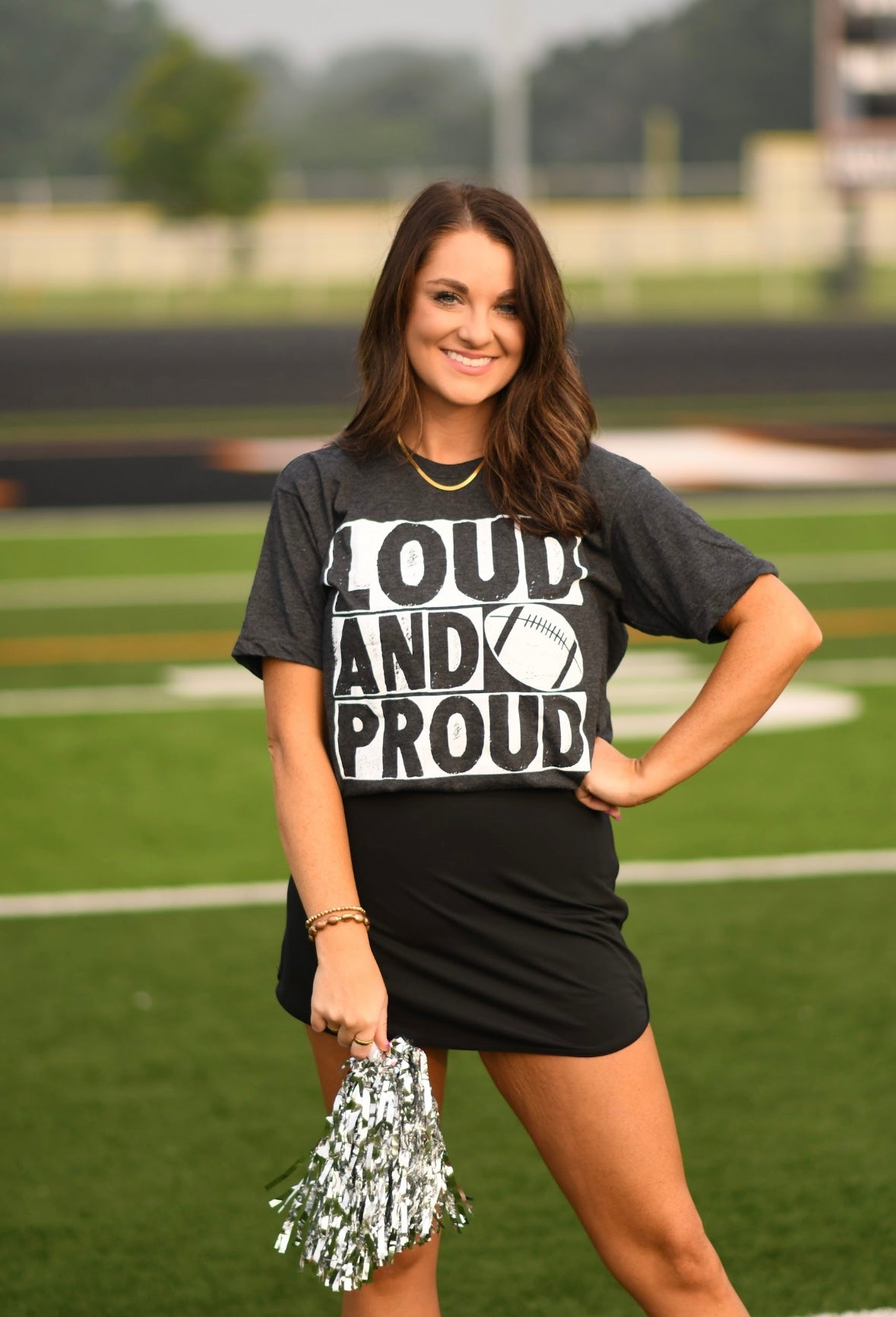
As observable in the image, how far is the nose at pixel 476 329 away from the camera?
7.23 feet

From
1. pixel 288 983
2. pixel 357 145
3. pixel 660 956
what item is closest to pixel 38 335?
pixel 660 956

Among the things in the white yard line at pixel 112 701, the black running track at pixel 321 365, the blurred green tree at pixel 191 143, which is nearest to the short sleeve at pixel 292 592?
the white yard line at pixel 112 701

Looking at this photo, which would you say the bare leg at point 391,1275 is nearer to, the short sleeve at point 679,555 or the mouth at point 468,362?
the short sleeve at point 679,555

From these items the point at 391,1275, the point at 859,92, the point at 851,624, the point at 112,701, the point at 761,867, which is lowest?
the point at 851,624

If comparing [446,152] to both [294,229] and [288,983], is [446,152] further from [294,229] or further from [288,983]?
[288,983]

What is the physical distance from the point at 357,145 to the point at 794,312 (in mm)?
43345

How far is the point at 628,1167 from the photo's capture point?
7.22 ft

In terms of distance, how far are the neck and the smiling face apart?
0.02 metres

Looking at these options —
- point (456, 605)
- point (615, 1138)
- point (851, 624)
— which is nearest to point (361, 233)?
point (851, 624)

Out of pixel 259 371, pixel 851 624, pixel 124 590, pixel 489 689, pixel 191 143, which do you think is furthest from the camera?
pixel 191 143

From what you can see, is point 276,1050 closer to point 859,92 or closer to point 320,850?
point 320,850

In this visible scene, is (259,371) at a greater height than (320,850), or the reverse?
(320,850)

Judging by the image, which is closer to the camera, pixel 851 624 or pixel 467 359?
pixel 467 359

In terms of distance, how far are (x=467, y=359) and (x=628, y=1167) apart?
948 millimetres
